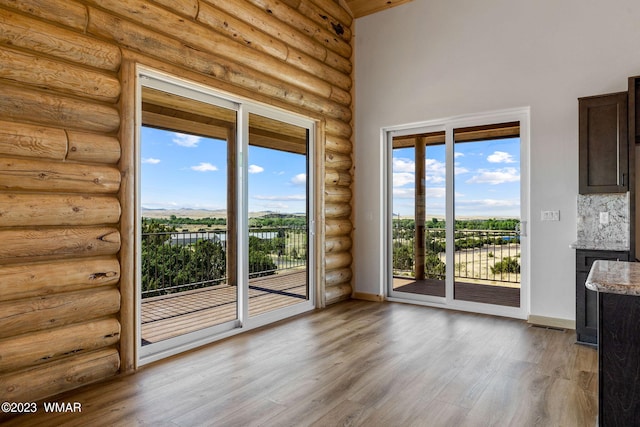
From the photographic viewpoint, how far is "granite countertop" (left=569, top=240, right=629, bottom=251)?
3812 millimetres

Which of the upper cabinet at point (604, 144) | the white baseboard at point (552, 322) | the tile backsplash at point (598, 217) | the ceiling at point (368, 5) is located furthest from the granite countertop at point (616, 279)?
the ceiling at point (368, 5)

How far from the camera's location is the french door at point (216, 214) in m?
3.78

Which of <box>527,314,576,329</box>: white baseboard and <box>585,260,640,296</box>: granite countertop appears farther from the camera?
<box>527,314,576,329</box>: white baseboard

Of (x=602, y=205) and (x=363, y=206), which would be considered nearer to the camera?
(x=602, y=205)

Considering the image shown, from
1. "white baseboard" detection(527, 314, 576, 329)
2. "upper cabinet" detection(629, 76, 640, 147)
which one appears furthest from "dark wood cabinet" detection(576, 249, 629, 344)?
"upper cabinet" detection(629, 76, 640, 147)

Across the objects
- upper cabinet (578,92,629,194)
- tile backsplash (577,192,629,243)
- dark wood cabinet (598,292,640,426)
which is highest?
upper cabinet (578,92,629,194)

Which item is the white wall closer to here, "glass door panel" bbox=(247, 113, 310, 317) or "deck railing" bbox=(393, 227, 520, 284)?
"deck railing" bbox=(393, 227, 520, 284)

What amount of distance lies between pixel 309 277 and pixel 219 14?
3.22m

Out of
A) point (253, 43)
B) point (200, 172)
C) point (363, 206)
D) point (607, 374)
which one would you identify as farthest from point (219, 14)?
point (607, 374)

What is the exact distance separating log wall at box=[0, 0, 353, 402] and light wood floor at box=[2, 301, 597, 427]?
0.36m

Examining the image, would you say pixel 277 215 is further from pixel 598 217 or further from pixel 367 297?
pixel 598 217

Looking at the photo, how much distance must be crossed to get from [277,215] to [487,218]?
2626 mm

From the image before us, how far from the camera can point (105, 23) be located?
299 cm

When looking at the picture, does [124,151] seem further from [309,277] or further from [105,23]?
[309,277]
